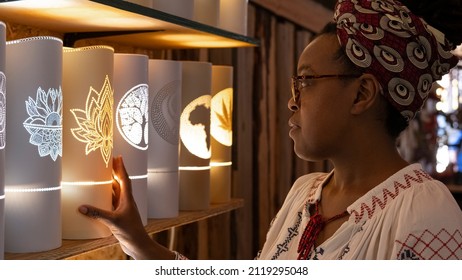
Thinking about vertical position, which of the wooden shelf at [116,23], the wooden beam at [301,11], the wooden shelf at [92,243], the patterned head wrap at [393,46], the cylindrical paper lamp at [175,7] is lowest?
the wooden shelf at [92,243]

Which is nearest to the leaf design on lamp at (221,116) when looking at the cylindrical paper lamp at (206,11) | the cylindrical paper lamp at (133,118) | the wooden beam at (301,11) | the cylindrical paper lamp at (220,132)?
the cylindrical paper lamp at (220,132)

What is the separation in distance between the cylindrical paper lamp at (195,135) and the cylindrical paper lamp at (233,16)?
111 millimetres

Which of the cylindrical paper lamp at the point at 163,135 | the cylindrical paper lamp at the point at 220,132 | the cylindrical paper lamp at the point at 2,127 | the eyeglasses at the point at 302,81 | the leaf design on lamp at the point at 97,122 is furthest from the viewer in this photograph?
the cylindrical paper lamp at the point at 220,132

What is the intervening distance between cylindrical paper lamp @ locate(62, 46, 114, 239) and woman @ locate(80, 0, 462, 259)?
34 mm

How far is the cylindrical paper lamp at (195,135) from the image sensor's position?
1.52 metres

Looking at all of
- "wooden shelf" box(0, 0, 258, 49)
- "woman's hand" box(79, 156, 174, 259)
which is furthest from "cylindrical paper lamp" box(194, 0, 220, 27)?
"woman's hand" box(79, 156, 174, 259)

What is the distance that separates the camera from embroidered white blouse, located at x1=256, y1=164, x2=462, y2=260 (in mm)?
1093

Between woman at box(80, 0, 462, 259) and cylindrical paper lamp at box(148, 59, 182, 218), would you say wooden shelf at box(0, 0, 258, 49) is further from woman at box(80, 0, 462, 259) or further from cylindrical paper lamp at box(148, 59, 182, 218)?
woman at box(80, 0, 462, 259)

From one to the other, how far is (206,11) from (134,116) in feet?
1.05

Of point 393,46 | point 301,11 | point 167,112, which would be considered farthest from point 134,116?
point 301,11

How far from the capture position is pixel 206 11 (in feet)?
4.78

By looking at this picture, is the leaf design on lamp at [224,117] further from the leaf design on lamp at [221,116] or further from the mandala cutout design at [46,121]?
the mandala cutout design at [46,121]
